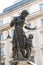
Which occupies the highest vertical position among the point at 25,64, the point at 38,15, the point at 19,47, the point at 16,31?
the point at 38,15

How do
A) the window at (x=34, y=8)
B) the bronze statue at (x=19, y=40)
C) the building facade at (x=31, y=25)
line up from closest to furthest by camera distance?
1. the bronze statue at (x=19, y=40)
2. the building facade at (x=31, y=25)
3. the window at (x=34, y=8)

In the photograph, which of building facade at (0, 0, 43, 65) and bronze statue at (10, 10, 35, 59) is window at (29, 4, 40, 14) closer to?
building facade at (0, 0, 43, 65)

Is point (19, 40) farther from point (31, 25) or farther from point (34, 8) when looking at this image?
point (34, 8)

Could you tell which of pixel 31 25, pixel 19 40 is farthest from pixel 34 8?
pixel 19 40

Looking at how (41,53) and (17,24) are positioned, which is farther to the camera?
(41,53)

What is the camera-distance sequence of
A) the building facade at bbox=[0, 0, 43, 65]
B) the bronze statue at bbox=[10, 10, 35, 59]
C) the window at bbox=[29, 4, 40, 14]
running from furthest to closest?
the window at bbox=[29, 4, 40, 14], the building facade at bbox=[0, 0, 43, 65], the bronze statue at bbox=[10, 10, 35, 59]

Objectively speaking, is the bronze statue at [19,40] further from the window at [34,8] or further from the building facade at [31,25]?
the window at [34,8]

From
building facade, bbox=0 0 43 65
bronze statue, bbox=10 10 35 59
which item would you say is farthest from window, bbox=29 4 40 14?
bronze statue, bbox=10 10 35 59

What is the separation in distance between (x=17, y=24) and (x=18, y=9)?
106 feet

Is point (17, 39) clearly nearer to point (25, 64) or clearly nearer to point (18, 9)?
point (25, 64)

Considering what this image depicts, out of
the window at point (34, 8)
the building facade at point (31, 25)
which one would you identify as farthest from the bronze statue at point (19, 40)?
the window at point (34, 8)

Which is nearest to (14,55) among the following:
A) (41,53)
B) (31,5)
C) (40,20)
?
(41,53)

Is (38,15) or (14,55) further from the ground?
(38,15)

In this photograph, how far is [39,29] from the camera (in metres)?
36.6
